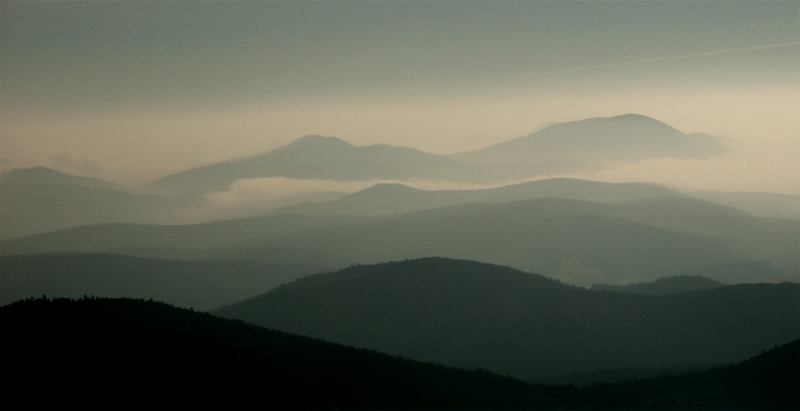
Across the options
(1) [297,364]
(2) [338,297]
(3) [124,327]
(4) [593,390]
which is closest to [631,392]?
(4) [593,390]

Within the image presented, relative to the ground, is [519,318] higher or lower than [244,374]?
higher

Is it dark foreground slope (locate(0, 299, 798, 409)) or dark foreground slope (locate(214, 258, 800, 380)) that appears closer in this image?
dark foreground slope (locate(0, 299, 798, 409))

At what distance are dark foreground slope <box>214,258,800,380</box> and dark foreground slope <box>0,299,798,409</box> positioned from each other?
35.6 m

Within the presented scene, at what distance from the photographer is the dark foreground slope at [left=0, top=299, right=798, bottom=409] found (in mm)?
26234

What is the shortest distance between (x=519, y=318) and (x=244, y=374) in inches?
2825

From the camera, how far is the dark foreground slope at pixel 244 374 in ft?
86.1

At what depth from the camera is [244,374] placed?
29984 mm

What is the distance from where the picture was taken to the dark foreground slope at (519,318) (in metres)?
78.7

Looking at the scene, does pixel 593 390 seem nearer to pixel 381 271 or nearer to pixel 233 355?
pixel 233 355

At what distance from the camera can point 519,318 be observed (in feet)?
314

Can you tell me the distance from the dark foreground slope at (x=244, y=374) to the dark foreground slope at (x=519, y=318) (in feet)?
117

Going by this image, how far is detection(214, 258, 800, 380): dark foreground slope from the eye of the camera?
78.7 m

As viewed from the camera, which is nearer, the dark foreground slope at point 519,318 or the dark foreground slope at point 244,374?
the dark foreground slope at point 244,374

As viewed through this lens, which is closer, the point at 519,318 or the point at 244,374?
the point at 244,374
